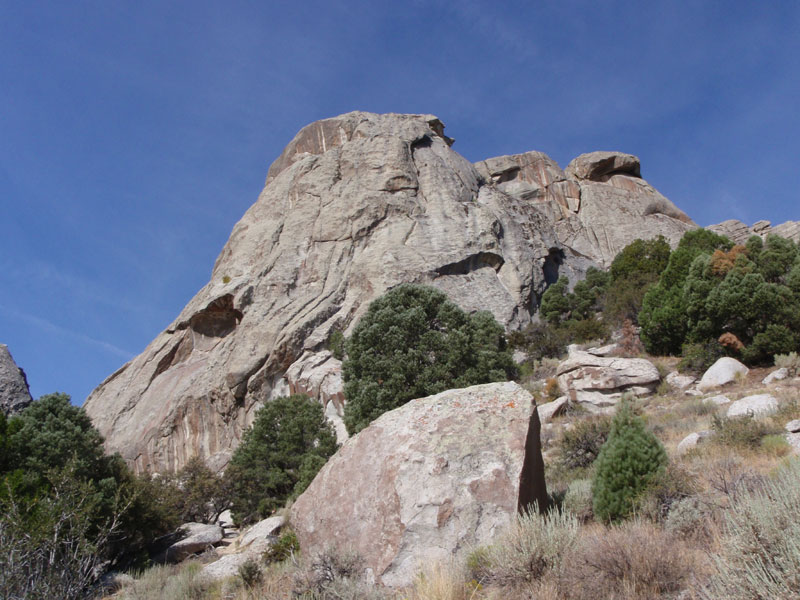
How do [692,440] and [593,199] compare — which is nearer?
[692,440]

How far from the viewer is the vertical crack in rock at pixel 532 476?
712cm

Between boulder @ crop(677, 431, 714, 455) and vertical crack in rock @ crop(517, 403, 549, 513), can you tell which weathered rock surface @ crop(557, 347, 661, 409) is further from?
vertical crack in rock @ crop(517, 403, 549, 513)

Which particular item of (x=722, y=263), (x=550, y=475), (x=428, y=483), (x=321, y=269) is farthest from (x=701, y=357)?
(x=321, y=269)

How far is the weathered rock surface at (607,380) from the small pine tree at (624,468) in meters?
11.4

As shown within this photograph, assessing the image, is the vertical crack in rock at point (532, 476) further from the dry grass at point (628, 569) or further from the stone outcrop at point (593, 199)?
the stone outcrop at point (593, 199)

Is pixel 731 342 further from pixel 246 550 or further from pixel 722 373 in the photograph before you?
pixel 246 550

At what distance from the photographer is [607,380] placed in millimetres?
19188

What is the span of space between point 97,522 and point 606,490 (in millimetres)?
10896

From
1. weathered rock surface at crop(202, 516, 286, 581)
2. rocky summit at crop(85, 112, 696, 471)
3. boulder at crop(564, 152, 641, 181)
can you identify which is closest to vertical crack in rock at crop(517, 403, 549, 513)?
weathered rock surface at crop(202, 516, 286, 581)

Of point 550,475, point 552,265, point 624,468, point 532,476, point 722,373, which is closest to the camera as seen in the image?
point 624,468

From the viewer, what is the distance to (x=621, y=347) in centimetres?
2511

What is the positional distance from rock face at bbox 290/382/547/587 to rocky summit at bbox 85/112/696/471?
18.9 metres

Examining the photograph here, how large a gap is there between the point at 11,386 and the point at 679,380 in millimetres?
21923

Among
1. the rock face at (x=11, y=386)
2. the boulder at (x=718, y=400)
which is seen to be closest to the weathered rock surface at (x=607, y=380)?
the boulder at (x=718, y=400)
